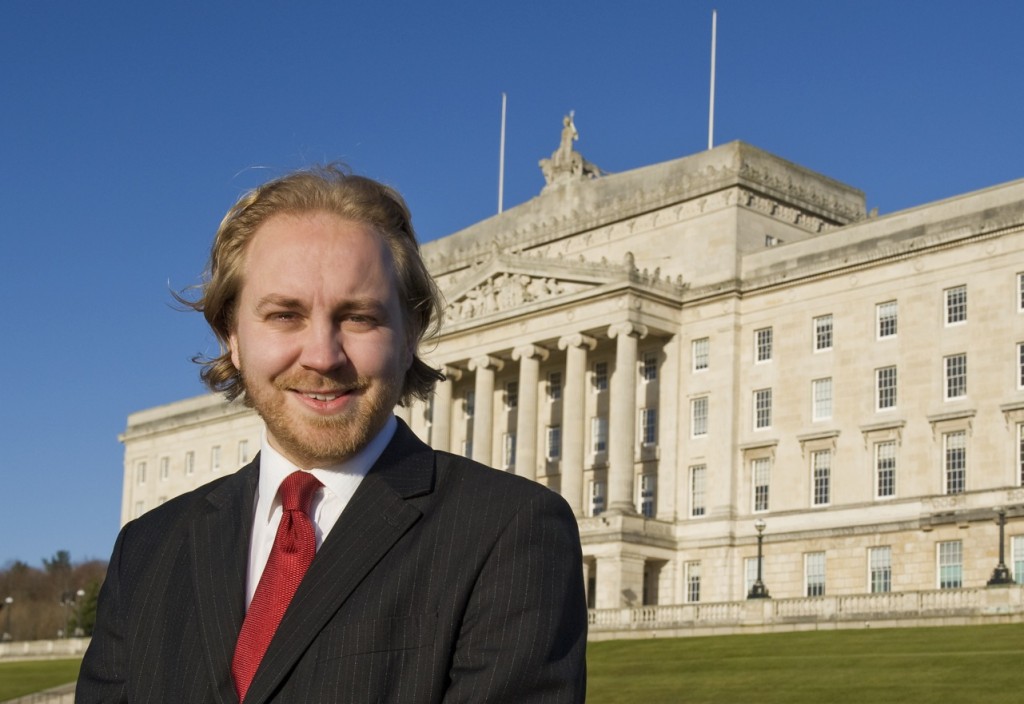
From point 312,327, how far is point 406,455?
1.40 feet

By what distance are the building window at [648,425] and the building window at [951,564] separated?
1645cm

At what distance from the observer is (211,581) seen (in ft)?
14.1

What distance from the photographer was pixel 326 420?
419 cm

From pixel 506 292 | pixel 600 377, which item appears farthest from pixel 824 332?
pixel 506 292

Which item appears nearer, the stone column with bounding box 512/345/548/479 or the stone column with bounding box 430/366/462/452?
the stone column with bounding box 512/345/548/479

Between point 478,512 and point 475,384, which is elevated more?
point 475,384

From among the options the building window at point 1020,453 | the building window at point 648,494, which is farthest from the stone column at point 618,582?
the building window at point 1020,453

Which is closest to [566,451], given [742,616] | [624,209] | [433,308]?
[624,209]

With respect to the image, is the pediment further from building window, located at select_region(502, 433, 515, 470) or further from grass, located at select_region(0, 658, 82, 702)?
grass, located at select_region(0, 658, 82, 702)

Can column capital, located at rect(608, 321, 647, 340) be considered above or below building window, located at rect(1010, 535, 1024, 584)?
above

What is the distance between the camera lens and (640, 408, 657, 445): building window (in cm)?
7631

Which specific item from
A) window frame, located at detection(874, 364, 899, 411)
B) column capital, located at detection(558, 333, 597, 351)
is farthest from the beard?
column capital, located at detection(558, 333, 597, 351)

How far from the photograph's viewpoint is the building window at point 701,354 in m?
74.5

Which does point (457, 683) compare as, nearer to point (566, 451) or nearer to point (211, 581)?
point (211, 581)
